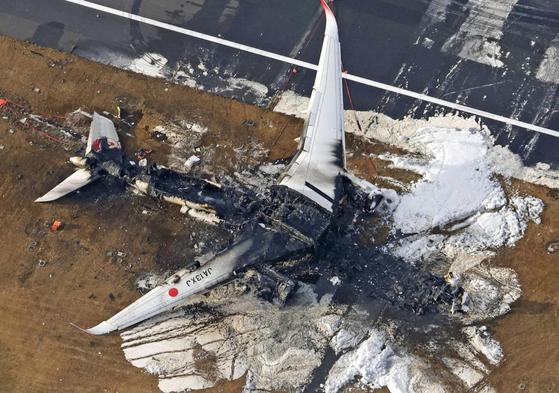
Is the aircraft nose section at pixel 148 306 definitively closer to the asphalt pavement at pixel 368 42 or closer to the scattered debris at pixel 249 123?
the scattered debris at pixel 249 123

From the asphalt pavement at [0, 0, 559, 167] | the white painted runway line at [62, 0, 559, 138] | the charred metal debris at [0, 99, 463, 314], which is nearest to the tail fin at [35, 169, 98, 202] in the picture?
the charred metal debris at [0, 99, 463, 314]

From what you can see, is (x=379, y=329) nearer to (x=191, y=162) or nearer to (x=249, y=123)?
(x=191, y=162)

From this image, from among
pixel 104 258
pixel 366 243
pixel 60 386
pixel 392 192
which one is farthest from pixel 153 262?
pixel 392 192

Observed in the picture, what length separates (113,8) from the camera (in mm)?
33531

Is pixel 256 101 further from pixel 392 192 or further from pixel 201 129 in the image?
pixel 392 192

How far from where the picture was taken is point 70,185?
27.4 metres

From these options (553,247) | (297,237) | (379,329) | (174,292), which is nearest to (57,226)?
(174,292)

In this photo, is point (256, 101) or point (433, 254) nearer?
point (433, 254)

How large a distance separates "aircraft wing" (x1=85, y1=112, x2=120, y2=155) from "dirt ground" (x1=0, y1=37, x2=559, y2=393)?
3.66 feet

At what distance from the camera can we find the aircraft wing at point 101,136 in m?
28.0

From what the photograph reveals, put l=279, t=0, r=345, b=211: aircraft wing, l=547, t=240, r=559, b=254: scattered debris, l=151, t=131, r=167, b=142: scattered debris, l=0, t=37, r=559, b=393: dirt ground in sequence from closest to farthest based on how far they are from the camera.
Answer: l=0, t=37, r=559, b=393: dirt ground < l=279, t=0, r=345, b=211: aircraft wing < l=547, t=240, r=559, b=254: scattered debris < l=151, t=131, r=167, b=142: scattered debris

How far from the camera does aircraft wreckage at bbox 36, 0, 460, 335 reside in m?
24.2

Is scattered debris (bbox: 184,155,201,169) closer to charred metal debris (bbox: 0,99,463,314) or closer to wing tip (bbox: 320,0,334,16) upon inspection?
charred metal debris (bbox: 0,99,463,314)

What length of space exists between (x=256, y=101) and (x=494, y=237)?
43.0 ft
